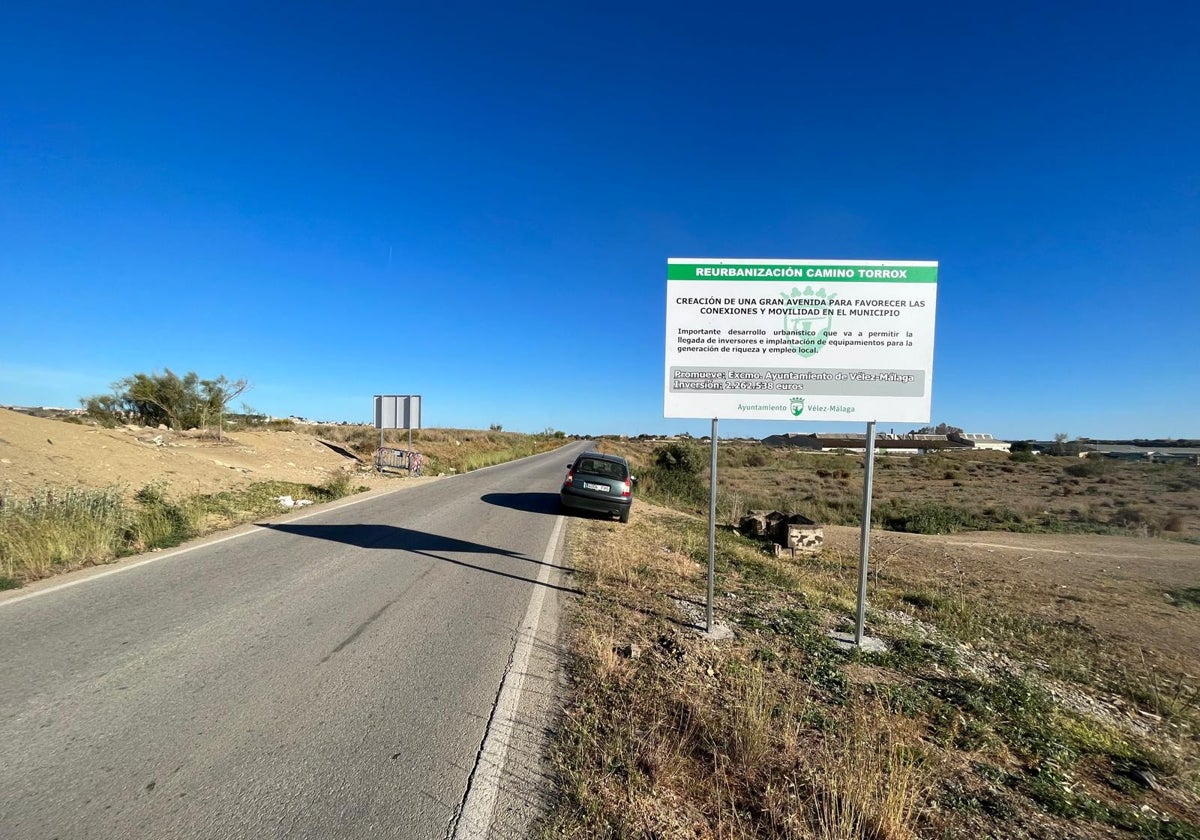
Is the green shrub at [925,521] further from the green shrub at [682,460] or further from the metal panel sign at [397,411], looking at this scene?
the metal panel sign at [397,411]

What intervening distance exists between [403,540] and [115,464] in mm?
10602

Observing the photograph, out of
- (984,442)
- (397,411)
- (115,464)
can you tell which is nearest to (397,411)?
(397,411)

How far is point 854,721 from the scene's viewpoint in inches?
139

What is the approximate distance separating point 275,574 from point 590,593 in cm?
387

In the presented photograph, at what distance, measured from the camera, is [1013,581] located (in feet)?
34.1

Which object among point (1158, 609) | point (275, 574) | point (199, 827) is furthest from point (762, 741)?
point (1158, 609)

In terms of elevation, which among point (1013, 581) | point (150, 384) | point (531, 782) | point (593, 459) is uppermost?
point (150, 384)

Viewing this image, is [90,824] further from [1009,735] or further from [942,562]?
[942,562]

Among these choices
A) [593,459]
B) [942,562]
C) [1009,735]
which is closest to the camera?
[1009,735]

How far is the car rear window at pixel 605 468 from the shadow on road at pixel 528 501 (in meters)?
1.38

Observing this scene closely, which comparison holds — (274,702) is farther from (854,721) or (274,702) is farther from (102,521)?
(102,521)

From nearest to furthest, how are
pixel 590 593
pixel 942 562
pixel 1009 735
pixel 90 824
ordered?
pixel 90 824 → pixel 1009 735 → pixel 590 593 → pixel 942 562

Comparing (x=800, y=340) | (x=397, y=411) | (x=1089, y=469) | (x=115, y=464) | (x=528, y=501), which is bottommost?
(x=528, y=501)

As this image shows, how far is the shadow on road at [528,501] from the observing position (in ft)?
46.0
